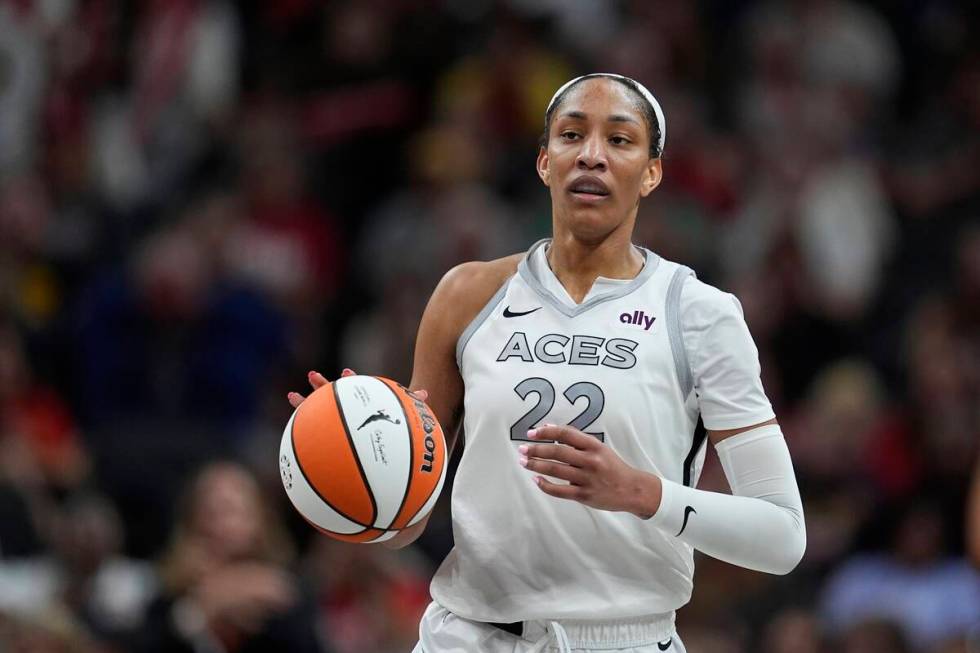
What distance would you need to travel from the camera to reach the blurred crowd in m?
8.77

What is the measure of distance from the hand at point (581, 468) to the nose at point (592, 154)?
3.01 feet

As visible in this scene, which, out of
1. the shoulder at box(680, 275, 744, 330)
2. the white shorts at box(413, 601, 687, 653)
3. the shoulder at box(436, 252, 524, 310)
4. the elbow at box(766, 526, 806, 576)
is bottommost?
the white shorts at box(413, 601, 687, 653)

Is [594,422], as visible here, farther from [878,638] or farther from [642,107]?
[878,638]

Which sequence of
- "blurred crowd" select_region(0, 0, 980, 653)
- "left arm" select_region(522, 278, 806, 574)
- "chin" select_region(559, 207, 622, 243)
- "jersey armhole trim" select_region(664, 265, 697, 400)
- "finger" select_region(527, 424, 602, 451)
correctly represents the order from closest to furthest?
"finger" select_region(527, 424, 602, 451) < "left arm" select_region(522, 278, 806, 574) < "jersey armhole trim" select_region(664, 265, 697, 400) < "chin" select_region(559, 207, 622, 243) < "blurred crowd" select_region(0, 0, 980, 653)

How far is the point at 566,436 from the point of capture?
423 centimetres

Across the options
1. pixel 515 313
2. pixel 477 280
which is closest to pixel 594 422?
pixel 515 313

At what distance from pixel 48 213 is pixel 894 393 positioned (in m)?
6.14

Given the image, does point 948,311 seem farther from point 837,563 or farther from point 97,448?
point 97,448

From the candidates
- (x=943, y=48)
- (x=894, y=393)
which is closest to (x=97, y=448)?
(x=894, y=393)

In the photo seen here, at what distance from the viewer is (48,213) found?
39.8 ft

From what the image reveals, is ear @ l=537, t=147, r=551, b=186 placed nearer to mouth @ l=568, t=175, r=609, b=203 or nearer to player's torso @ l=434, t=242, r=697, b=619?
mouth @ l=568, t=175, r=609, b=203

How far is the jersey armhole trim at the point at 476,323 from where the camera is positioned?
16.4ft

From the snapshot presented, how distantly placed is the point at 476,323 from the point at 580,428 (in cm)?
51

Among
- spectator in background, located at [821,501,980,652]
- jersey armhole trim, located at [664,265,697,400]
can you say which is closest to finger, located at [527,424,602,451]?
jersey armhole trim, located at [664,265,697,400]
